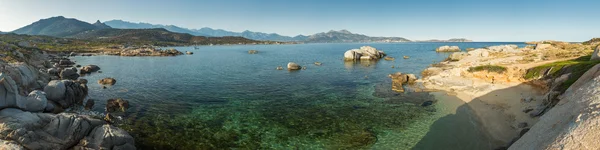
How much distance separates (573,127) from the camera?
Result: 33.8ft

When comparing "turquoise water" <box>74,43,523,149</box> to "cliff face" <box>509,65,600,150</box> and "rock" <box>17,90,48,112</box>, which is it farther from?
"cliff face" <box>509,65,600,150</box>

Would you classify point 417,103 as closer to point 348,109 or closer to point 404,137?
point 348,109

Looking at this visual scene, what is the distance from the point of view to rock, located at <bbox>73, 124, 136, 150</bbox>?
1620cm

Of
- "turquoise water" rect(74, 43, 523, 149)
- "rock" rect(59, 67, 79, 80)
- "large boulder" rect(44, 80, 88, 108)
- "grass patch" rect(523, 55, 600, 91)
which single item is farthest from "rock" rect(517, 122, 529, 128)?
"rock" rect(59, 67, 79, 80)

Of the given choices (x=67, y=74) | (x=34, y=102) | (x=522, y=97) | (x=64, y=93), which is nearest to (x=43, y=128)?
(x=34, y=102)

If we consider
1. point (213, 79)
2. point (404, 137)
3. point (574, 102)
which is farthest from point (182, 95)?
point (574, 102)

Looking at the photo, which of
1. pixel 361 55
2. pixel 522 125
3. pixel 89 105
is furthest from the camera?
pixel 361 55

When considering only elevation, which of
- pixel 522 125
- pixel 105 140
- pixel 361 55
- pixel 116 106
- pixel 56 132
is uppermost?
pixel 361 55

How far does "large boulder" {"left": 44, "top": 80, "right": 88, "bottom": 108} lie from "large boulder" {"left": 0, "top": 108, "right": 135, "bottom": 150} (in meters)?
13.7

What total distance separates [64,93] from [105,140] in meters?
17.8

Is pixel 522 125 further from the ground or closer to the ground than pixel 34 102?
closer to the ground

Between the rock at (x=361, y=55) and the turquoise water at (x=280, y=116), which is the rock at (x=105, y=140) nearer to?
the turquoise water at (x=280, y=116)

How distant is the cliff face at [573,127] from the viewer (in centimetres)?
959

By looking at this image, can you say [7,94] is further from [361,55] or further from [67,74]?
[361,55]
